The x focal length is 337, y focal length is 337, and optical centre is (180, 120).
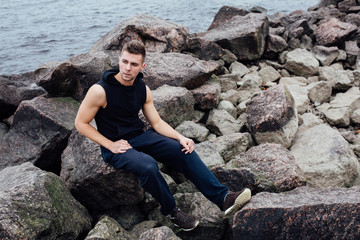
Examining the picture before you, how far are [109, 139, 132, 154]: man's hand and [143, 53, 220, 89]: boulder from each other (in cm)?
402

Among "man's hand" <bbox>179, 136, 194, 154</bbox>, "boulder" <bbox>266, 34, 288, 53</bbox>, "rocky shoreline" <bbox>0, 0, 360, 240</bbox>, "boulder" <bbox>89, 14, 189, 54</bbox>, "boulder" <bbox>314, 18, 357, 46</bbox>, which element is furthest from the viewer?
"boulder" <bbox>314, 18, 357, 46</bbox>

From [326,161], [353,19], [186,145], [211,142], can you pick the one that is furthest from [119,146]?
[353,19]

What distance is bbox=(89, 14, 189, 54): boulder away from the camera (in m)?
10.8

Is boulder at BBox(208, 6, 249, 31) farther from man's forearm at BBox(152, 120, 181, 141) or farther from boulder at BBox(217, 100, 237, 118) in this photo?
man's forearm at BBox(152, 120, 181, 141)

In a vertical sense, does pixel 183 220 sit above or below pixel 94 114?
below

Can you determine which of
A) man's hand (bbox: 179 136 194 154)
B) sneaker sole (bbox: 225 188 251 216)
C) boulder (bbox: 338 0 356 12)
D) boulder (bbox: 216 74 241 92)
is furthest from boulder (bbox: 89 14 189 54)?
boulder (bbox: 338 0 356 12)

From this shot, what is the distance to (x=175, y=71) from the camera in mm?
9336

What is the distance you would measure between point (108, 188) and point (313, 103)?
23.4ft

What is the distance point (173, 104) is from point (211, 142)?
1315 mm

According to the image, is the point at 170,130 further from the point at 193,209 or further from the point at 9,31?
the point at 9,31

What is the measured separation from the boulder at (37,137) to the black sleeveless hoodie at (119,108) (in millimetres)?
2441

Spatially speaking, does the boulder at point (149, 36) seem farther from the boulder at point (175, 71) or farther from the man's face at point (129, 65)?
the man's face at point (129, 65)

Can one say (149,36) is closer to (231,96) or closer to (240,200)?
(231,96)

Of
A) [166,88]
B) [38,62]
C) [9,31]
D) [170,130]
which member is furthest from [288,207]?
[9,31]
